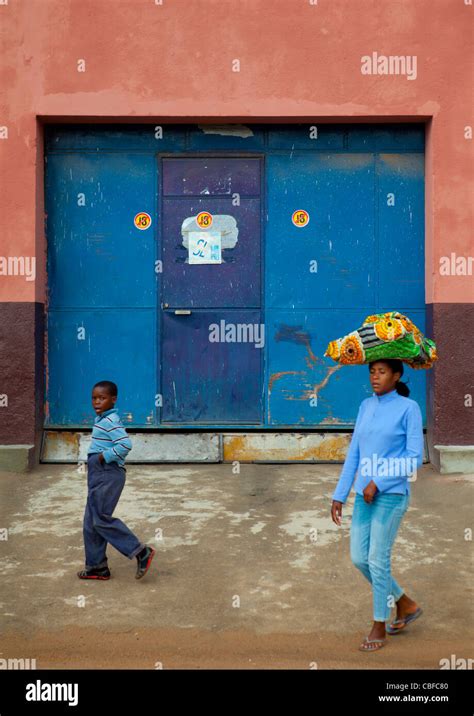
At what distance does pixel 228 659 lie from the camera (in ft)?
14.1

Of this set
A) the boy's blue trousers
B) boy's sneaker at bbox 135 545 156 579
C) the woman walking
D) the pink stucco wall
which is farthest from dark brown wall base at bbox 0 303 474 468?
the woman walking

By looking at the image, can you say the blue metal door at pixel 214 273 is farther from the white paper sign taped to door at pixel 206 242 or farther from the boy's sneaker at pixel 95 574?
the boy's sneaker at pixel 95 574

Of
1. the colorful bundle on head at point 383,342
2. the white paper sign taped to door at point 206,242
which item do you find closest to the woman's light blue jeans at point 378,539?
the colorful bundle on head at point 383,342

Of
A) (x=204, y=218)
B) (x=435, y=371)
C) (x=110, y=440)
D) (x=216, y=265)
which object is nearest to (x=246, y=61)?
(x=204, y=218)

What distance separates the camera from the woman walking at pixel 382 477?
4.30 meters

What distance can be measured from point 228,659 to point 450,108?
5851mm

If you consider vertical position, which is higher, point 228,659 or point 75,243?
point 75,243

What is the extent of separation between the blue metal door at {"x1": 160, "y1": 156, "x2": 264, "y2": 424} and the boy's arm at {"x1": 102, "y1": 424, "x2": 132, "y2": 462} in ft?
9.90

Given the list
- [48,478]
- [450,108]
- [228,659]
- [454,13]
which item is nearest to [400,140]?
[450,108]

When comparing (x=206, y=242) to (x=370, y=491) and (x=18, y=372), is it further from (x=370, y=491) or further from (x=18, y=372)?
(x=370, y=491)

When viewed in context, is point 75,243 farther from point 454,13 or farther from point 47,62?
point 454,13

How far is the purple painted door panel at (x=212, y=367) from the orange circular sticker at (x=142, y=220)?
35.1 inches

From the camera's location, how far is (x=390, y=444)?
14.2 ft

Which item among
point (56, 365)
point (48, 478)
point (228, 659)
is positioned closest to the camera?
point (228, 659)
